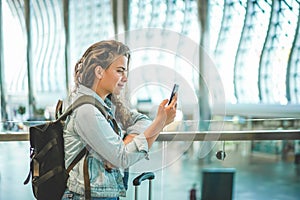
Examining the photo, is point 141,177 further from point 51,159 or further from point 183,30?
point 183,30

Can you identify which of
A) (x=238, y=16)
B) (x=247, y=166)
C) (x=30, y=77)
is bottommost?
(x=247, y=166)

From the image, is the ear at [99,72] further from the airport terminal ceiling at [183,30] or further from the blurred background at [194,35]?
the airport terminal ceiling at [183,30]

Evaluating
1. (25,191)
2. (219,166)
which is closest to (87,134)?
(25,191)

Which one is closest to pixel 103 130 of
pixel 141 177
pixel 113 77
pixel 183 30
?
pixel 113 77

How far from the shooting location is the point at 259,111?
1109 centimetres

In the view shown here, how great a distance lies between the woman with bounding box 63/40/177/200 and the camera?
1.29 meters

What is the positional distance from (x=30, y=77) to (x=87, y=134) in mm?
9914

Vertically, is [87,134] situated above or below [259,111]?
above

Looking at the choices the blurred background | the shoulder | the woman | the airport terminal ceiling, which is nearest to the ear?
the woman

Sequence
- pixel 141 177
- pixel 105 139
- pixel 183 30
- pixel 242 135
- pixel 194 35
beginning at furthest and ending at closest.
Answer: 1. pixel 183 30
2. pixel 194 35
3. pixel 242 135
4. pixel 141 177
5. pixel 105 139

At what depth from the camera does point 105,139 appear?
1.29 m

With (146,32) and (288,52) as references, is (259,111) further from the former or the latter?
(146,32)

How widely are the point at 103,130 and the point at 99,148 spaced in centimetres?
6

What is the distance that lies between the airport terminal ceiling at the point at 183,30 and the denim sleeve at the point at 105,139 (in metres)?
8.33
